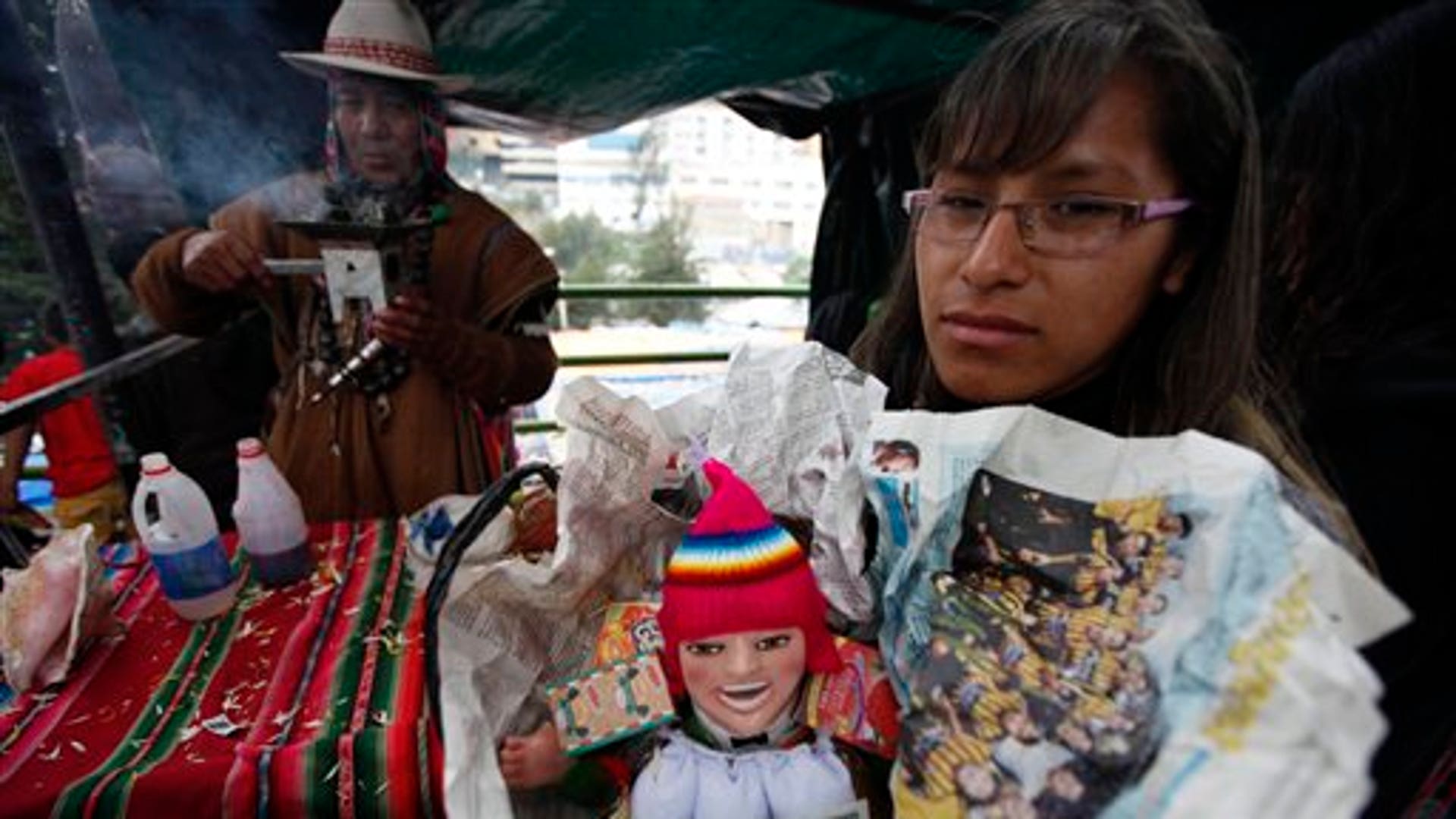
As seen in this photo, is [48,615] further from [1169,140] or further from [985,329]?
[1169,140]

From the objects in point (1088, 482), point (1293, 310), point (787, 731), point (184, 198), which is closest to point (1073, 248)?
point (1088, 482)

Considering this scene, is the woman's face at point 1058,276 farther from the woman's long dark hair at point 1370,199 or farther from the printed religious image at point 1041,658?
the woman's long dark hair at point 1370,199

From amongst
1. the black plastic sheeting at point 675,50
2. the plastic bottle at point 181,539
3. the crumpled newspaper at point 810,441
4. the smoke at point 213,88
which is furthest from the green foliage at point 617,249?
the crumpled newspaper at point 810,441

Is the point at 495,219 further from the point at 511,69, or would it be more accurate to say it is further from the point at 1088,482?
the point at 1088,482

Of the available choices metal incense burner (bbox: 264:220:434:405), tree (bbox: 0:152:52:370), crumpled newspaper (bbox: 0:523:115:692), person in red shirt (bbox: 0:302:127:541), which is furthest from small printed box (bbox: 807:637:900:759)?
person in red shirt (bbox: 0:302:127:541)

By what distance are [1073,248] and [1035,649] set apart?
0.50m

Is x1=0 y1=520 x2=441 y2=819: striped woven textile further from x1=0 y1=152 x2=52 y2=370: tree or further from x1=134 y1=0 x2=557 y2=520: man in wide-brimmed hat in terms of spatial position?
x1=0 y1=152 x2=52 y2=370: tree

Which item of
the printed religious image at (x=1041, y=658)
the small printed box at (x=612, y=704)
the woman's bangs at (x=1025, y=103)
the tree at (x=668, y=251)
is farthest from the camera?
the tree at (x=668, y=251)

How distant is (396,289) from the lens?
1775 millimetres

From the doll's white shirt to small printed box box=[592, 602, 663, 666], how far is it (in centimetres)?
16

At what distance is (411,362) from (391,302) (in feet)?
0.87

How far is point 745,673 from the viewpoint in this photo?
3.05 feet

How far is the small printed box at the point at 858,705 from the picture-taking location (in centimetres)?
94

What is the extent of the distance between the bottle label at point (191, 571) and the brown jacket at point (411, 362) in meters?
0.58
